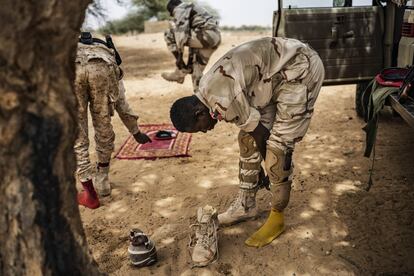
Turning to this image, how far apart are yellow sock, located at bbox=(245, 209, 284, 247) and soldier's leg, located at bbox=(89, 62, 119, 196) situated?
59.5 inches

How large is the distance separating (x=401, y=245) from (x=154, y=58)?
390 inches

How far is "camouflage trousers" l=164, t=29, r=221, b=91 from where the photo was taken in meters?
5.95

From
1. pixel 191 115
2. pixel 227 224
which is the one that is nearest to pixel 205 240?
pixel 227 224

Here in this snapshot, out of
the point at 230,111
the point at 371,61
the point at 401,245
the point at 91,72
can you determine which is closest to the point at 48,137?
the point at 230,111

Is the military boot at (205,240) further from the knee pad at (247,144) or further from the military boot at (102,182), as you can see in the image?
the military boot at (102,182)

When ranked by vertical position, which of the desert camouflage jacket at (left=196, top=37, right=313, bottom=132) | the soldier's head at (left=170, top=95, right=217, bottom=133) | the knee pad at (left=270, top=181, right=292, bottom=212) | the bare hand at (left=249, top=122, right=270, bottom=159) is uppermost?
the desert camouflage jacket at (left=196, top=37, right=313, bottom=132)

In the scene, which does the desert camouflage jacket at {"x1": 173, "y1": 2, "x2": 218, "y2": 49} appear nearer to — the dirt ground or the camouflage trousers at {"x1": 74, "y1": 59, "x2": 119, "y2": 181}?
the dirt ground

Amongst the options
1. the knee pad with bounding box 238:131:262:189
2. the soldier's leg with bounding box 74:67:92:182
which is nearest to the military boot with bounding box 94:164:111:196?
the soldier's leg with bounding box 74:67:92:182

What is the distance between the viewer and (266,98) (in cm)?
254

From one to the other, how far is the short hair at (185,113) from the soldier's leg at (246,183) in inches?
21.2

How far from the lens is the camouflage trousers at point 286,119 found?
8.23ft

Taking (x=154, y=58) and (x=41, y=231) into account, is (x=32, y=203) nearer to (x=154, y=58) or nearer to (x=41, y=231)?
(x=41, y=231)

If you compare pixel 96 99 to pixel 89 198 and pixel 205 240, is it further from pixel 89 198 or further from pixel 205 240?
pixel 205 240

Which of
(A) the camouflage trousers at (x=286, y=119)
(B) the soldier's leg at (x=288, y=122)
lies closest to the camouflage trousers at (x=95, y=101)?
(A) the camouflage trousers at (x=286, y=119)
